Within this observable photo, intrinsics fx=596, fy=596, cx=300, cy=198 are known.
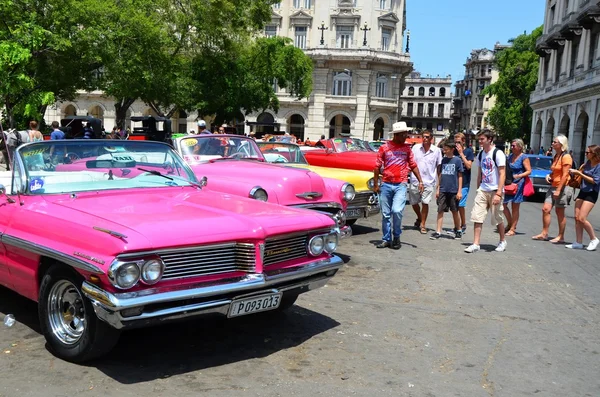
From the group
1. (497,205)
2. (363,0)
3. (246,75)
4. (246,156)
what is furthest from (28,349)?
(363,0)

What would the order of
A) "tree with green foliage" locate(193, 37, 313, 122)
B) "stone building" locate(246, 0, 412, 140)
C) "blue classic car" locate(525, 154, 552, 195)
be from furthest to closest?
"stone building" locate(246, 0, 412, 140) < "tree with green foliage" locate(193, 37, 313, 122) < "blue classic car" locate(525, 154, 552, 195)

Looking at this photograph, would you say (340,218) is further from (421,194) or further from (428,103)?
(428,103)

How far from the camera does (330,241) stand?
516 cm

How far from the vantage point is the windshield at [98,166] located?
16.8 feet

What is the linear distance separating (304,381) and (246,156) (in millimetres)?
5688

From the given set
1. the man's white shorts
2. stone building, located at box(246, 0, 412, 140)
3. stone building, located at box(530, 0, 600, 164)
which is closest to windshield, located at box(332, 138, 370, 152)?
the man's white shorts

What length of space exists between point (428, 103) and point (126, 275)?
119 m

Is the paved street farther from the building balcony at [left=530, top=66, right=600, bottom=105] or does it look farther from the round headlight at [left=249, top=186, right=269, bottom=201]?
the building balcony at [left=530, top=66, right=600, bottom=105]

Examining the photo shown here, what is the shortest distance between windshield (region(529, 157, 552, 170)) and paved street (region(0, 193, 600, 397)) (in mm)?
13318

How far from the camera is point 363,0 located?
185ft

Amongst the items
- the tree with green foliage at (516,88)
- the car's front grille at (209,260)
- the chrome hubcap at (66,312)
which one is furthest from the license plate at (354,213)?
the tree with green foliage at (516,88)

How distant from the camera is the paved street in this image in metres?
4.10

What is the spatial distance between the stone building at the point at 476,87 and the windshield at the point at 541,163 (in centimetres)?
8572

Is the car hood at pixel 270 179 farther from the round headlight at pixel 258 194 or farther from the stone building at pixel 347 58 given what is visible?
the stone building at pixel 347 58
